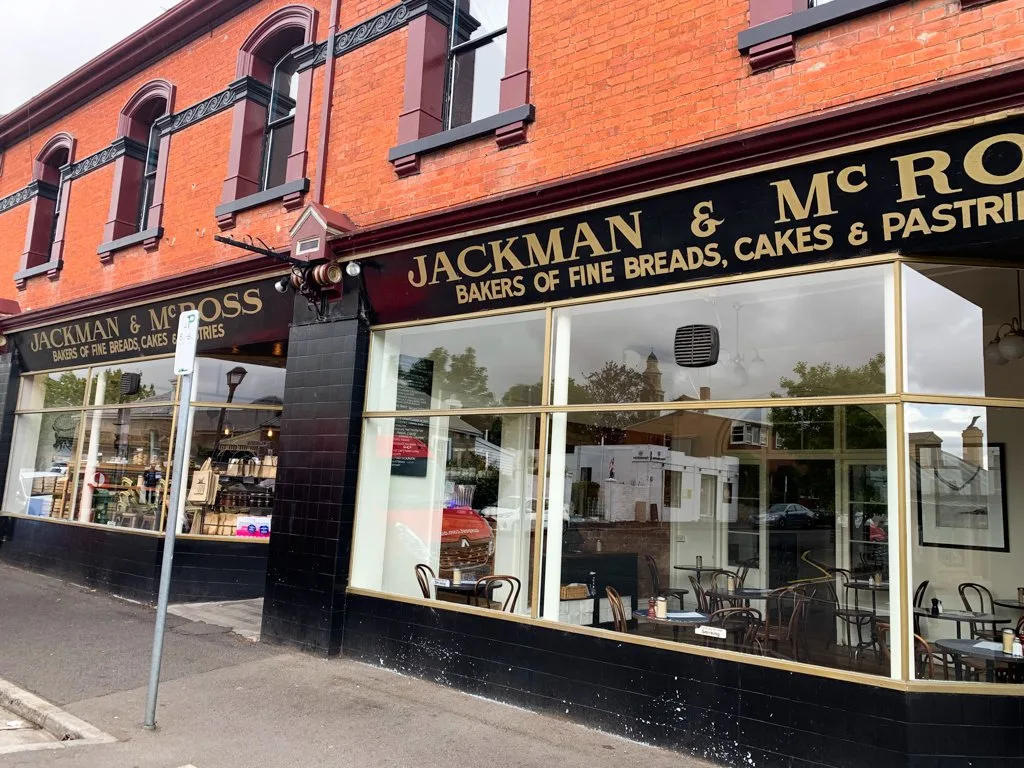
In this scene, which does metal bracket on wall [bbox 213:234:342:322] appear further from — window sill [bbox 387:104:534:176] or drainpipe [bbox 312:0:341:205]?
window sill [bbox 387:104:534:176]

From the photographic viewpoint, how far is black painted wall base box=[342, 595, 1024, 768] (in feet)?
14.9

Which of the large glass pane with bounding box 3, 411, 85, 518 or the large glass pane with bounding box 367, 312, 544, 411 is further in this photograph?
the large glass pane with bounding box 3, 411, 85, 518

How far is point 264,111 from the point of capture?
1016cm

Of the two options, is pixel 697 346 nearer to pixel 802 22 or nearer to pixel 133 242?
pixel 802 22

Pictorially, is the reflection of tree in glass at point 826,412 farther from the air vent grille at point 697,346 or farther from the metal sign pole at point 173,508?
the metal sign pole at point 173,508

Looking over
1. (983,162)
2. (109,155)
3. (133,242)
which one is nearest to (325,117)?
(133,242)

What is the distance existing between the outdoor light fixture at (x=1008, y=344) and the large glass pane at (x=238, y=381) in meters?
8.42

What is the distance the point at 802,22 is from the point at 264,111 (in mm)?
7194

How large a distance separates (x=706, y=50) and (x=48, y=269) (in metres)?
11.7

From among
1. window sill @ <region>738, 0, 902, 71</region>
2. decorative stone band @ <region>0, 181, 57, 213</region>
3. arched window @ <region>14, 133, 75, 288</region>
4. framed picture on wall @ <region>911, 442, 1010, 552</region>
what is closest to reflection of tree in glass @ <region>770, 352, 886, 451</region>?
framed picture on wall @ <region>911, 442, 1010, 552</region>

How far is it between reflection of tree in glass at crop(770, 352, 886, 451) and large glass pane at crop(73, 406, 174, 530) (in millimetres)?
8068

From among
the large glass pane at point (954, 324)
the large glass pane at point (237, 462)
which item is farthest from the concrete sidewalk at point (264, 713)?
the large glass pane at point (954, 324)

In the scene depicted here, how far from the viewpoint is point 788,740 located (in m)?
4.90

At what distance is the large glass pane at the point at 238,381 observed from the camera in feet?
35.1
